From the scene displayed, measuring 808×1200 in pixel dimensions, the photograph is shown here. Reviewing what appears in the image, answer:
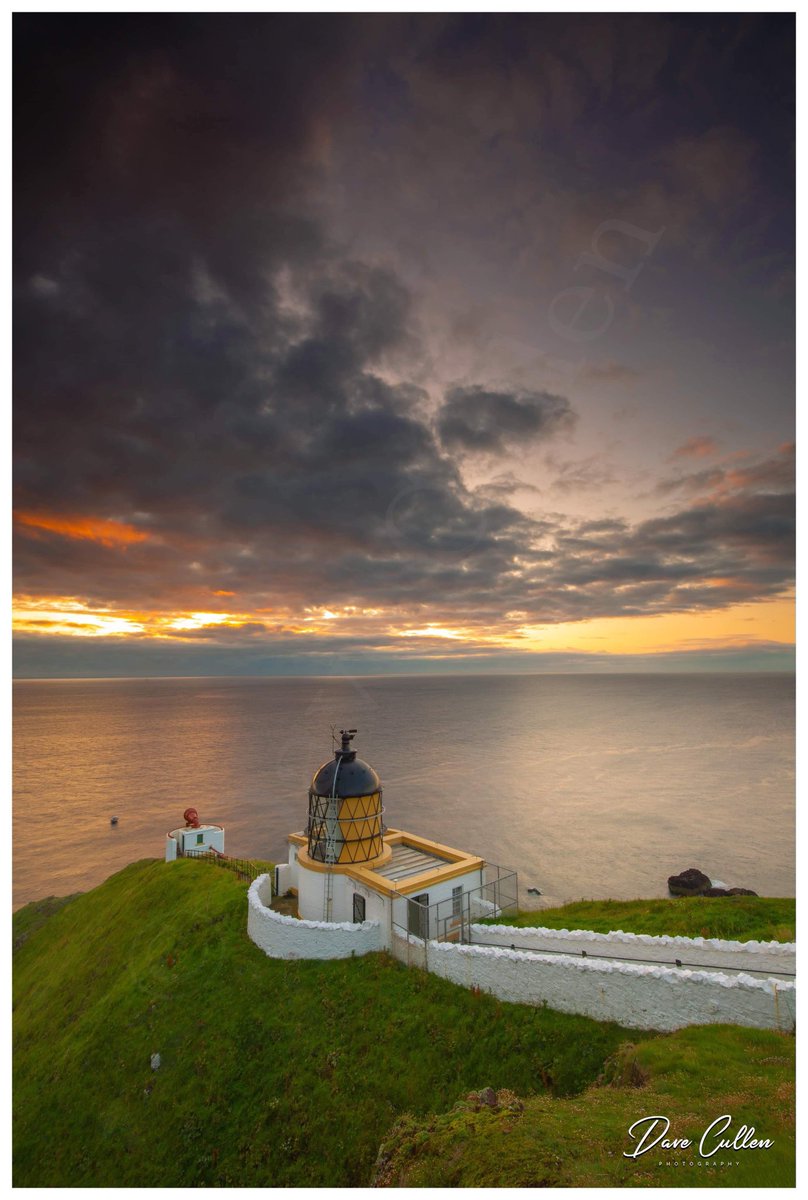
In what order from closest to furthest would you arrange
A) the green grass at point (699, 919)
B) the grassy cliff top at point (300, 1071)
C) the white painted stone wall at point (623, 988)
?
the grassy cliff top at point (300, 1071)
the white painted stone wall at point (623, 988)
the green grass at point (699, 919)

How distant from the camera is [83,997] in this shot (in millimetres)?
24797

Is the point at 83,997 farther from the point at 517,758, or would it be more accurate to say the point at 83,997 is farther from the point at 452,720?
the point at 452,720

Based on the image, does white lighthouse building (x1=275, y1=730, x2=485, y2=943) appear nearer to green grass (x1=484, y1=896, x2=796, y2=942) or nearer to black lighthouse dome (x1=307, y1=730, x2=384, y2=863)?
black lighthouse dome (x1=307, y1=730, x2=384, y2=863)

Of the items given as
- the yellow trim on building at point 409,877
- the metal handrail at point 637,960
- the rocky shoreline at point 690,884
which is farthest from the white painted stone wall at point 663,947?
the rocky shoreline at point 690,884

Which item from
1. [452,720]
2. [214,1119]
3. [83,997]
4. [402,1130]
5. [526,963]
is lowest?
[452,720]

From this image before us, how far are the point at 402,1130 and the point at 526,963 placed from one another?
5.30 meters

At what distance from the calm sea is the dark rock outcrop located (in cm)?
139

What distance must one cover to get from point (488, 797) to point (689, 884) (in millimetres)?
30425

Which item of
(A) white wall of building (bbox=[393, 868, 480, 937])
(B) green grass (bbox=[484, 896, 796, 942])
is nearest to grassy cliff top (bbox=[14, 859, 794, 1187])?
(A) white wall of building (bbox=[393, 868, 480, 937])

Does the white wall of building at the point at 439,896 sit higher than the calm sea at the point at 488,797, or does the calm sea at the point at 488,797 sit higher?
the white wall of building at the point at 439,896

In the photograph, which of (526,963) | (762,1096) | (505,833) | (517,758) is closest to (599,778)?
(517,758)

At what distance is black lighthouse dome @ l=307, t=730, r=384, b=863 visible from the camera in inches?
894
